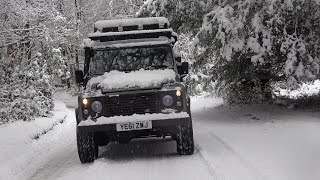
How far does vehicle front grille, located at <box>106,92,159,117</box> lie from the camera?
8625 mm

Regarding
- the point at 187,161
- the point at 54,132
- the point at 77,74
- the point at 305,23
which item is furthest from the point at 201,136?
the point at 54,132

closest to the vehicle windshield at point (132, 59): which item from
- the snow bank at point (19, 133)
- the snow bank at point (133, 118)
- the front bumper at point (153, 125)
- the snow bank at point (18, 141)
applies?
the snow bank at point (133, 118)

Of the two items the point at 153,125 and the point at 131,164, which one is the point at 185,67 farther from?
the point at 131,164

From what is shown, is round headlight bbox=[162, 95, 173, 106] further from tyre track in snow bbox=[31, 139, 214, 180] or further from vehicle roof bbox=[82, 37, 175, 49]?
vehicle roof bbox=[82, 37, 175, 49]

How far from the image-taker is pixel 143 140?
11383mm

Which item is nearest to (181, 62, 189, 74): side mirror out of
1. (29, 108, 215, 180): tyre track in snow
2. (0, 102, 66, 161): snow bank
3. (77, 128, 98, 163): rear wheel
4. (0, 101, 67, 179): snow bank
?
(29, 108, 215, 180): tyre track in snow

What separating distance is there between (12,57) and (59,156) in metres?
8.03

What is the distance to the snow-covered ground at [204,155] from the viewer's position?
24.0 feet

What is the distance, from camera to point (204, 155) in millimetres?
8734

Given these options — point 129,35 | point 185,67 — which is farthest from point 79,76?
point 185,67

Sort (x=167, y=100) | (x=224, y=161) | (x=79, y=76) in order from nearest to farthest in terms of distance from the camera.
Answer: (x=224, y=161), (x=167, y=100), (x=79, y=76)

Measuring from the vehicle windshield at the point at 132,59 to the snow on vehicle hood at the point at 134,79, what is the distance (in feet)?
0.93

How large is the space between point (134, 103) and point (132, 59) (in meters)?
1.38

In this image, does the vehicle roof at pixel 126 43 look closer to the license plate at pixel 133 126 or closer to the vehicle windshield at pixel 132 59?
the vehicle windshield at pixel 132 59
